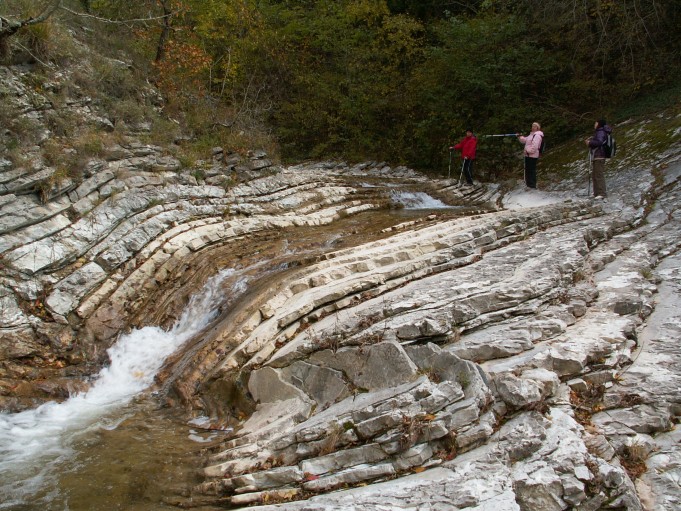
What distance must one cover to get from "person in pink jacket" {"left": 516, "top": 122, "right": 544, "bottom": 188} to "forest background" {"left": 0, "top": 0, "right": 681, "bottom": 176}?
275cm

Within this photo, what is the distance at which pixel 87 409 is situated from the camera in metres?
6.99

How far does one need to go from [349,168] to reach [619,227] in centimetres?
1135

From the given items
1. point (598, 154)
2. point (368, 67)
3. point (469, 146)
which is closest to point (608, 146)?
point (598, 154)

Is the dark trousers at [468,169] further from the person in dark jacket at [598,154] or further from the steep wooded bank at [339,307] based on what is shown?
the person in dark jacket at [598,154]

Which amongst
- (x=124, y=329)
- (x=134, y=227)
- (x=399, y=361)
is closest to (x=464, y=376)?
(x=399, y=361)

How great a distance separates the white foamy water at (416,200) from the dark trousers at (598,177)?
377 cm

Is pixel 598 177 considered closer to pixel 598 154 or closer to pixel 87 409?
pixel 598 154

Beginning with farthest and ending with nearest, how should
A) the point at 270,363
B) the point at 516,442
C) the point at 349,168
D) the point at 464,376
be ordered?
the point at 349,168
the point at 270,363
the point at 464,376
the point at 516,442

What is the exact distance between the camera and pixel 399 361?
5.54 m

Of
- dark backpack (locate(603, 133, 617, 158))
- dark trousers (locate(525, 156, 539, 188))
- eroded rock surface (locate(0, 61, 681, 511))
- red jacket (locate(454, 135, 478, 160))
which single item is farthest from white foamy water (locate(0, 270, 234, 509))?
red jacket (locate(454, 135, 478, 160))

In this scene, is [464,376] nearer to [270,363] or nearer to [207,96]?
[270,363]

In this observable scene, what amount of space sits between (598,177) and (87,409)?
11.4m

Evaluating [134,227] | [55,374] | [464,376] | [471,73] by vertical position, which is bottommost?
[55,374]

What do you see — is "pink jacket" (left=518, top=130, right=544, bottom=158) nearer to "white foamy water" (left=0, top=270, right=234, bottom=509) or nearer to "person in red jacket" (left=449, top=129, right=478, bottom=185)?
"person in red jacket" (left=449, top=129, right=478, bottom=185)
